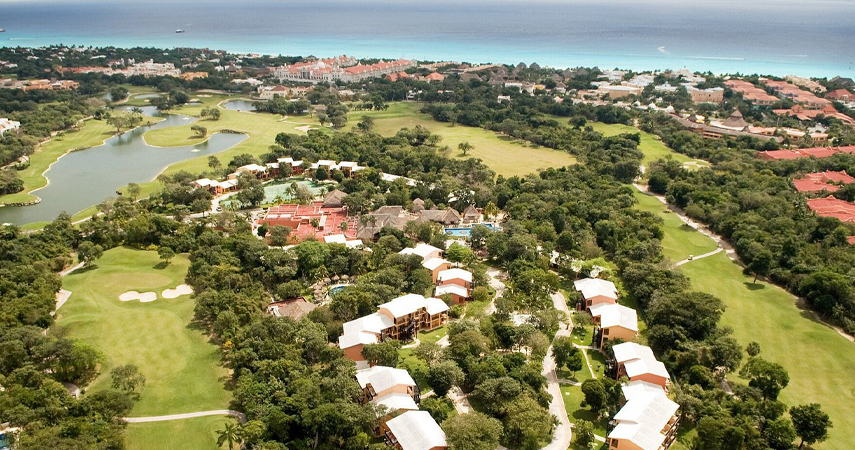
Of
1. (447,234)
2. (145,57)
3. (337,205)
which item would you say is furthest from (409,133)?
(145,57)

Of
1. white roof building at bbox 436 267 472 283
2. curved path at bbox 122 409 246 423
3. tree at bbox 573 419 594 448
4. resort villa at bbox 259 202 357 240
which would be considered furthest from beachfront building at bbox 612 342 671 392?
resort villa at bbox 259 202 357 240

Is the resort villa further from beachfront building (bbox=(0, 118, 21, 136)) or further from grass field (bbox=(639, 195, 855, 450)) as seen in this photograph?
beachfront building (bbox=(0, 118, 21, 136))

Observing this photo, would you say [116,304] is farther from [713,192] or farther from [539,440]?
[713,192]

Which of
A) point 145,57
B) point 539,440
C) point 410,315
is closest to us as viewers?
point 539,440

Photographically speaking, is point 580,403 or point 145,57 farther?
point 145,57

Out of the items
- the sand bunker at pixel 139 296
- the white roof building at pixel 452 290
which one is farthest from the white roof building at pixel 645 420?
the sand bunker at pixel 139 296

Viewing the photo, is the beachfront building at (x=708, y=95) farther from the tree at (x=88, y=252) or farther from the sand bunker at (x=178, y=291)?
the tree at (x=88, y=252)

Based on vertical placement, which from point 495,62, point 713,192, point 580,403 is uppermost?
point 495,62
